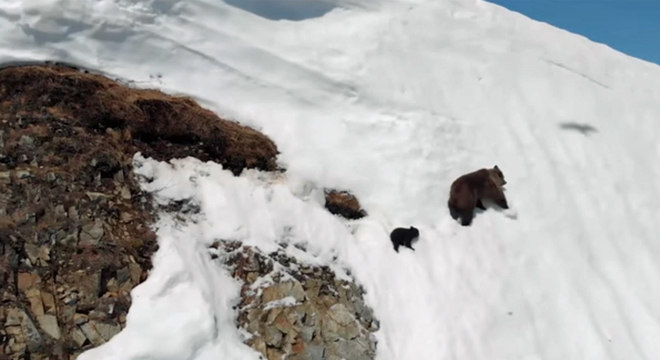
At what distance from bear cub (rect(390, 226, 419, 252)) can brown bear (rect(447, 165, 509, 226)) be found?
3.15 feet

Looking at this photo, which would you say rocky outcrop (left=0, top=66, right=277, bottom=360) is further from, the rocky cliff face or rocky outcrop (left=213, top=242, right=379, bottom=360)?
rocky outcrop (left=213, top=242, right=379, bottom=360)

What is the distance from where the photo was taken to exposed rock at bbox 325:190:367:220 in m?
8.55

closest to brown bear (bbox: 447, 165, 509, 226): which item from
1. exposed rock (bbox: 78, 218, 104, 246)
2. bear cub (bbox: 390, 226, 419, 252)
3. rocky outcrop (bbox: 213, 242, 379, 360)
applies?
bear cub (bbox: 390, 226, 419, 252)

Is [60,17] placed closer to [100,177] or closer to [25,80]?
[25,80]

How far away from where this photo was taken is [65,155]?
273 inches

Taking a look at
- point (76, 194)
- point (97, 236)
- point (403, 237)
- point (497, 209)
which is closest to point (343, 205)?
point (403, 237)

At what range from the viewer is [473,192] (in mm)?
9117

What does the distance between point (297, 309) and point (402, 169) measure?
3397 millimetres

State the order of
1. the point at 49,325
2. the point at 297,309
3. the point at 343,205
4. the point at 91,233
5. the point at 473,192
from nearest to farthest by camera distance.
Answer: the point at 49,325 < the point at 91,233 < the point at 297,309 < the point at 343,205 < the point at 473,192

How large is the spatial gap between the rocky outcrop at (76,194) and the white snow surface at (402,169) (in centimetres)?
29

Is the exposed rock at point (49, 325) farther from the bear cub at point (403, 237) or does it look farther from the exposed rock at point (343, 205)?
the bear cub at point (403, 237)

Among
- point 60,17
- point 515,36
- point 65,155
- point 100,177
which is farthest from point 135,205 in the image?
Answer: point 515,36

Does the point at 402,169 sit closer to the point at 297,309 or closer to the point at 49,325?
the point at 297,309

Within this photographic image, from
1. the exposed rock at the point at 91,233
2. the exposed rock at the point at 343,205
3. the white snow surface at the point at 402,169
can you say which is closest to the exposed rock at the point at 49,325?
the white snow surface at the point at 402,169
